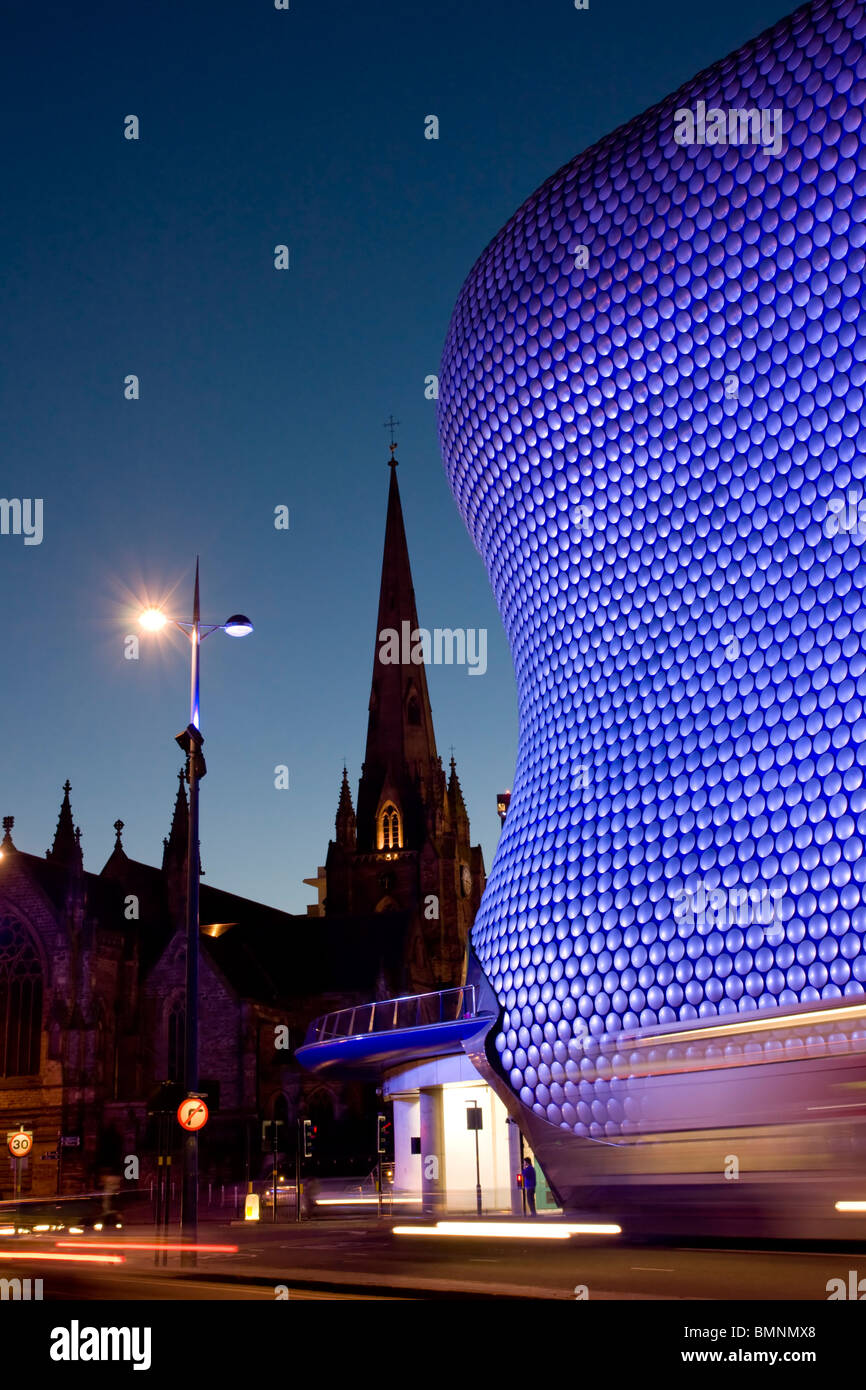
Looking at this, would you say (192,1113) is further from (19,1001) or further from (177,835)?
(177,835)

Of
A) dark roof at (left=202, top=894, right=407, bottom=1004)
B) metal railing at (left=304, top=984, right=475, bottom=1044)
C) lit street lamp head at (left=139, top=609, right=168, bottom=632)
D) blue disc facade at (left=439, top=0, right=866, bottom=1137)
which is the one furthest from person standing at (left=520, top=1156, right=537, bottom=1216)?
dark roof at (left=202, top=894, right=407, bottom=1004)

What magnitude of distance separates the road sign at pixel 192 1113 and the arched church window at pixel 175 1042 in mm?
41673

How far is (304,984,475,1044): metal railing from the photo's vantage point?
26.9 m

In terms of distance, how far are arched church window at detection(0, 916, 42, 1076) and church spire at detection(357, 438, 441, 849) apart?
2268 centimetres

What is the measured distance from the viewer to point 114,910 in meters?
60.8

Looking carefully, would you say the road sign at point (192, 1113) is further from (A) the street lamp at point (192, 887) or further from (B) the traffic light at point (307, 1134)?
(B) the traffic light at point (307, 1134)

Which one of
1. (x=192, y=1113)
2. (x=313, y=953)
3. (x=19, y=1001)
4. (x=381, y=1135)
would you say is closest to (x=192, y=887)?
(x=192, y=1113)

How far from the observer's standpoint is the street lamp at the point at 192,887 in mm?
14750

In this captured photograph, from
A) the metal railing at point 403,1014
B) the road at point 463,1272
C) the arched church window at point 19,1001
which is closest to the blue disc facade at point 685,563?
the metal railing at point 403,1014

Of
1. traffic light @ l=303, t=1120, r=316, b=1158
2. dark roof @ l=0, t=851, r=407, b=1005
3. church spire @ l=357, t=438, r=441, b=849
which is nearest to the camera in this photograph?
traffic light @ l=303, t=1120, r=316, b=1158

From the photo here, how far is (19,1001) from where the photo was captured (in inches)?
2032

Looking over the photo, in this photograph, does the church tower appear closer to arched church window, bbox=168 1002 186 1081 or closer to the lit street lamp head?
arched church window, bbox=168 1002 186 1081
